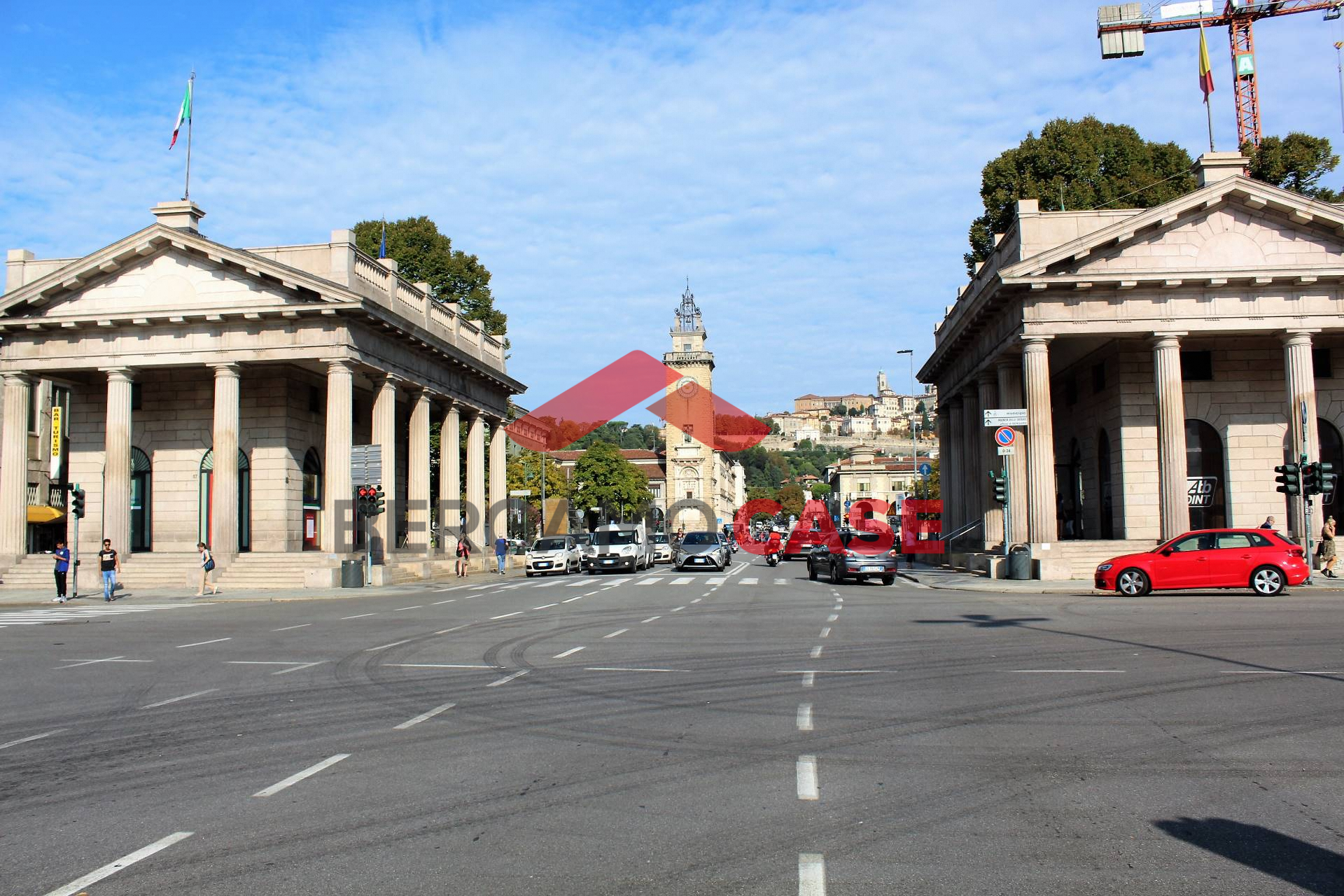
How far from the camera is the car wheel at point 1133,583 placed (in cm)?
2430

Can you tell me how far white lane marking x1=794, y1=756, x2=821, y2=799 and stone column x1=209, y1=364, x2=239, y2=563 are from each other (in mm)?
32137

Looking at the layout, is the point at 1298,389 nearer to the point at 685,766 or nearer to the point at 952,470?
the point at 952,470

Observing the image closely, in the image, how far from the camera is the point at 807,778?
6.96 meters

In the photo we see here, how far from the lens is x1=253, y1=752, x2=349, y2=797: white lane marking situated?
6746 mm

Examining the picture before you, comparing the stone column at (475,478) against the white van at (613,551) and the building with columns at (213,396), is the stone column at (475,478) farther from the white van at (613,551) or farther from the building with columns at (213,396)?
the building with columns at (213,396)

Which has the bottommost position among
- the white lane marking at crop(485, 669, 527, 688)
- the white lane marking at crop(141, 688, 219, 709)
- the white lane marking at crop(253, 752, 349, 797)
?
the white lane marking at crop(485, 669, 527, 688)

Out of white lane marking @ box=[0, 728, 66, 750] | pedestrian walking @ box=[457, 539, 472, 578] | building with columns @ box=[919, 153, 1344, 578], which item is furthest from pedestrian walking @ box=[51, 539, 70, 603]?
building with columns @ box=[919, 153, 1344, 578]

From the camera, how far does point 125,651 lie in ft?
50.9

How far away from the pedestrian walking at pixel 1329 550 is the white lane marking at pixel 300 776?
97.4 ft

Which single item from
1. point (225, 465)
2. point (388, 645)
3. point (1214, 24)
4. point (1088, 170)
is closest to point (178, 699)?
point (388, 645)

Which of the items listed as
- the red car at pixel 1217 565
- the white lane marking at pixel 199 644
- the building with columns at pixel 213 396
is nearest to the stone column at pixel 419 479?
the building with columns at pixel 213 396

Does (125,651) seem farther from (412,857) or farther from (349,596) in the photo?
(349,596)

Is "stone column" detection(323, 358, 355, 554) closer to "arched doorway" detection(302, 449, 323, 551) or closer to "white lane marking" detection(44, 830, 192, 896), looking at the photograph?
"arched doorway" detection(302, 449, 323, 551)

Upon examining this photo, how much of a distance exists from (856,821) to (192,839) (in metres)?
3.70
